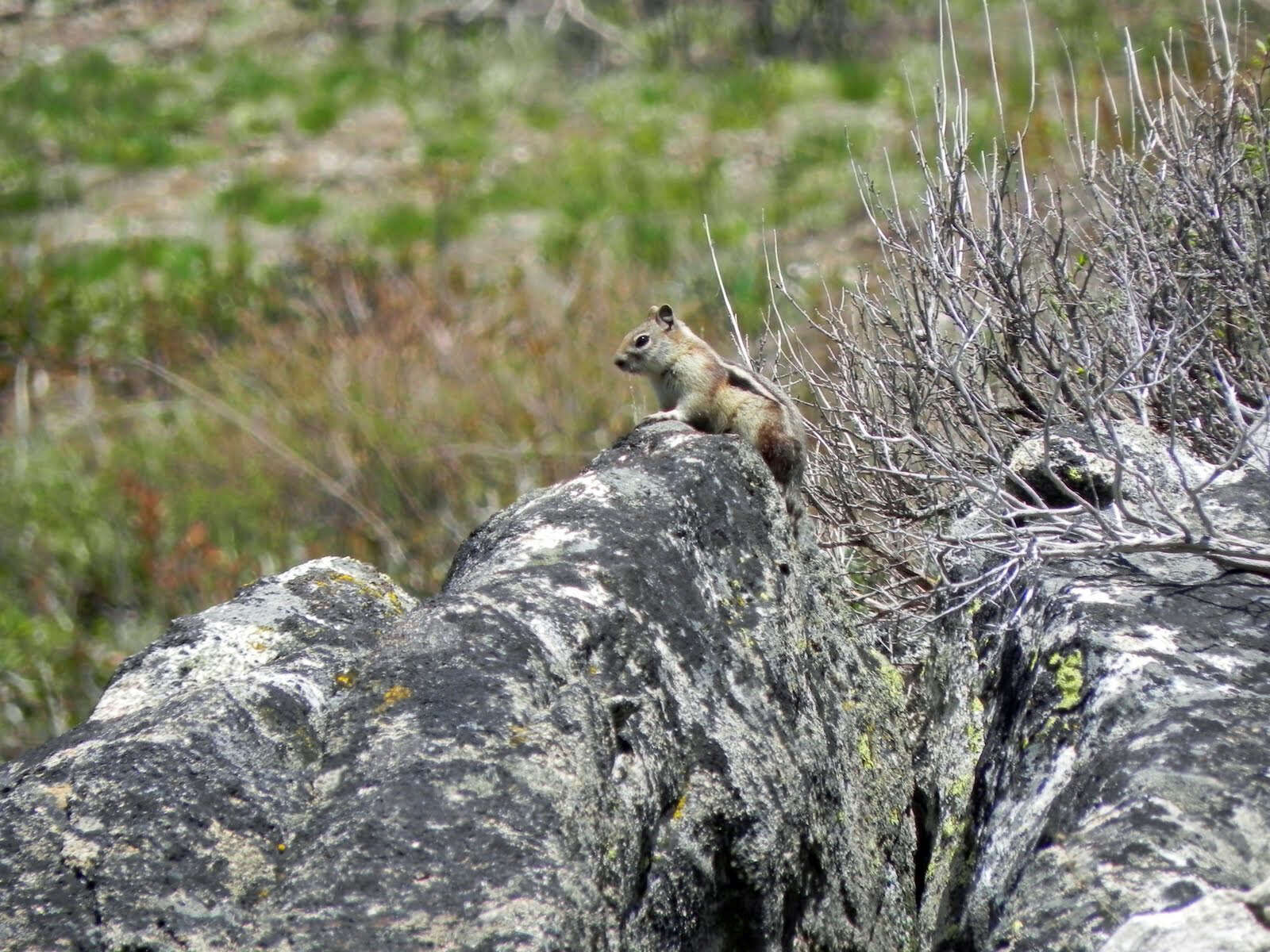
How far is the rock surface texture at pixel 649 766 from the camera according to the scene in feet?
7.82

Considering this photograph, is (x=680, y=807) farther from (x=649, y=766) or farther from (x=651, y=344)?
(x=651, y=344)

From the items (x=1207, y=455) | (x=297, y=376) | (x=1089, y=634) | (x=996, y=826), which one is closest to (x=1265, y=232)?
(x=1207, y=455)

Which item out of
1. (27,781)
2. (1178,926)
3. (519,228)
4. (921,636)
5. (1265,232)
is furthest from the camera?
(519,228)

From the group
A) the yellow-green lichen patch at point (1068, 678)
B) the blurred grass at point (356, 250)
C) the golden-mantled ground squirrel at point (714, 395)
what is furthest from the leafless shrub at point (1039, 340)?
the blurred grass at point (356, 250)

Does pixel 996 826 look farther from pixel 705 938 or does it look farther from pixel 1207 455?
pixel 1207 455

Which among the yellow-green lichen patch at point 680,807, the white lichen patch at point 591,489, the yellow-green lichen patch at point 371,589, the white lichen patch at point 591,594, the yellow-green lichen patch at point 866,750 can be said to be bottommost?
the yellow-green lichen patch at point 866,750

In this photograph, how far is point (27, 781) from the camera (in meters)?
2.69

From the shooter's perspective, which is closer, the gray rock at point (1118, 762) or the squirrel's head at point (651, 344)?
the gray rock at point (1118, 762)

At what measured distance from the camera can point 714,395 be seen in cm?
472

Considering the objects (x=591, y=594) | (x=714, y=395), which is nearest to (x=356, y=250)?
(x=714, y=395)

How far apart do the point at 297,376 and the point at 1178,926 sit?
9.37 m

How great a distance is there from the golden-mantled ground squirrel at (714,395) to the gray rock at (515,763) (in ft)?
2.30

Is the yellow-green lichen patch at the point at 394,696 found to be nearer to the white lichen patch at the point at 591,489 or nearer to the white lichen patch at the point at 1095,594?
the white lichen patch at the point at 591,489

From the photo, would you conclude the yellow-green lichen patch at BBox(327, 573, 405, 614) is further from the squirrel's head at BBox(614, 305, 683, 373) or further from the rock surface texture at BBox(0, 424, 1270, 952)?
the squirrel's head at BBox(614, 305, 683, 373)
